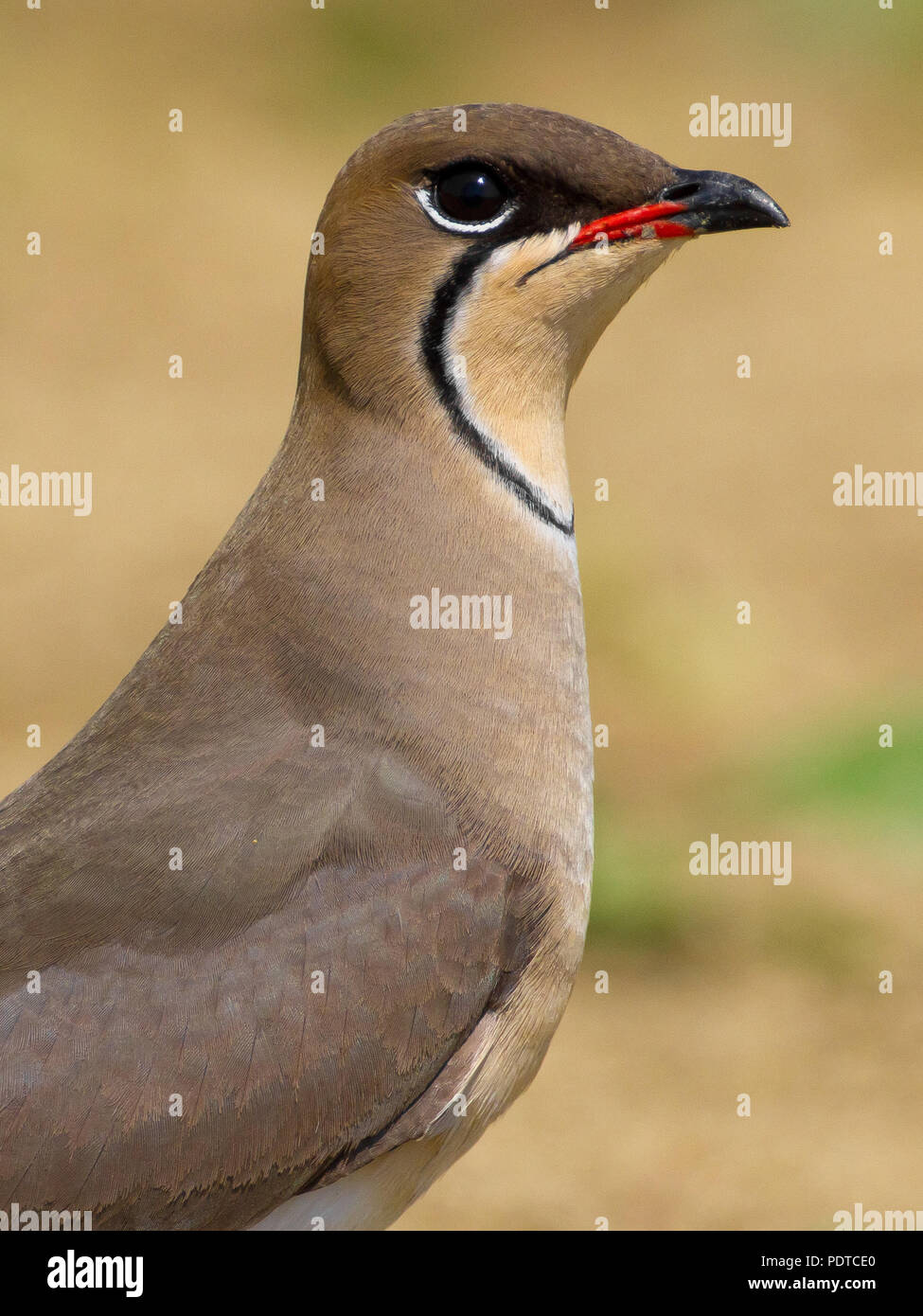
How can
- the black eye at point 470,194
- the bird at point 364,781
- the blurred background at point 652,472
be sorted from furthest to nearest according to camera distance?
the blurred background at point 652,472
the black eye at point 470,194
the bird at point 364,781

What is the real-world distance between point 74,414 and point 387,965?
24.7ft

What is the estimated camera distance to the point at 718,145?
11828 mm

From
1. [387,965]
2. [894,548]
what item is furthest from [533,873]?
[894,548]

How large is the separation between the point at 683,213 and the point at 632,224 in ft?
0.29

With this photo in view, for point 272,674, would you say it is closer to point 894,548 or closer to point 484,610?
point 484,610

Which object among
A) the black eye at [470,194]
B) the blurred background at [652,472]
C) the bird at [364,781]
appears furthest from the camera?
the blurred background at [652,472]

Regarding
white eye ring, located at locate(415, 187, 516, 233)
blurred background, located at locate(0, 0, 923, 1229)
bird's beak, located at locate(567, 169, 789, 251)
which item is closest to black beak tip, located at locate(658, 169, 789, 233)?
bird's beak, located at locate(567, 169, 789, 251)

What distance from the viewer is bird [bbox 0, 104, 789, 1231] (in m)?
2.52

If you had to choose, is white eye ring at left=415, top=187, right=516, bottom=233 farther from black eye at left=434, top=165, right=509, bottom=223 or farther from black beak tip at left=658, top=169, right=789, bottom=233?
black beak tip at left=658, top=169, right=789, bottom=233

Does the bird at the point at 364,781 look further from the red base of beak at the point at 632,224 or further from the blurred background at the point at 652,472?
the blurred background at the point at 652,472

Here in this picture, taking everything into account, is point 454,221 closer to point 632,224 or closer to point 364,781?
point 632,224

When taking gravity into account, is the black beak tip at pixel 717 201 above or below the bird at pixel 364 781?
above

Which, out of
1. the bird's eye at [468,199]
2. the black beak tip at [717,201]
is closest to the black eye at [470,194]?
the bird's eye at [468,199]

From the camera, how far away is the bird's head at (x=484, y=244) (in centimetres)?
262
